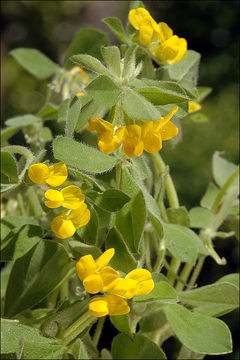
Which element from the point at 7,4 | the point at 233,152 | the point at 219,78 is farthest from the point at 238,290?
the point at 7,4

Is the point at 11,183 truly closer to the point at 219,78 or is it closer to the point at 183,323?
the point at 183,323

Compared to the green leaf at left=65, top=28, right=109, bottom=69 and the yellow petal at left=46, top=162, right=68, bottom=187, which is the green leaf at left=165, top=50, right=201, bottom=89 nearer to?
the green leaf at left=65, top=28, right=109, bottom=69

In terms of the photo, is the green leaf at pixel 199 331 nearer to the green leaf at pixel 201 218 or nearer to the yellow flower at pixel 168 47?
the green leaf at pixel 201 218

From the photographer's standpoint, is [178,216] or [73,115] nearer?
[73,115]

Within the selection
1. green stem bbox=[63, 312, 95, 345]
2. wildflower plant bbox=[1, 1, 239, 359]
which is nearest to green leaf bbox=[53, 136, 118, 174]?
wildflower plant bbox=[1, 1, 239, 359]

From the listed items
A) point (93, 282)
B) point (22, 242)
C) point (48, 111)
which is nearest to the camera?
point (93, 282)

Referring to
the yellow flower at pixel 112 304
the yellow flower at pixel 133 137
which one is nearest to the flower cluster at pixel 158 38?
the yellow flower at pixel 133 137

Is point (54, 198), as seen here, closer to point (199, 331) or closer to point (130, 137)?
point (130, 137)

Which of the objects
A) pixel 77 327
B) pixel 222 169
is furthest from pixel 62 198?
pixel 222 169
